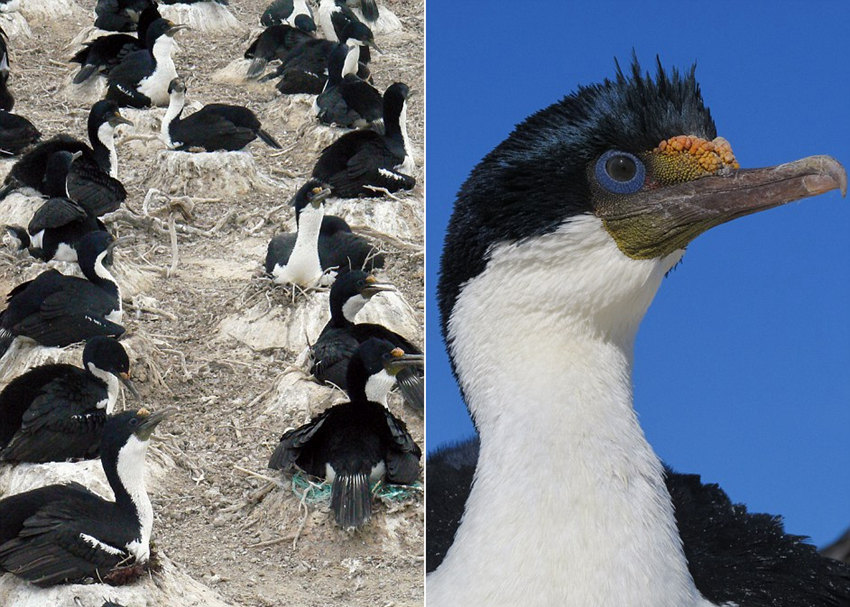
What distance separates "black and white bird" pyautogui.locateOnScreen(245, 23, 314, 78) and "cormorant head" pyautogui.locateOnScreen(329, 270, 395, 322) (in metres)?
1.93

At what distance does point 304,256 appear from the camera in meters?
3.17

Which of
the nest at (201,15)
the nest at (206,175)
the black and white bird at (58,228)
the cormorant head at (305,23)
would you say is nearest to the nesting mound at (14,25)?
the nest at (201,15)

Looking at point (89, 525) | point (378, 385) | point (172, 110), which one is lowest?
point (89, 525)

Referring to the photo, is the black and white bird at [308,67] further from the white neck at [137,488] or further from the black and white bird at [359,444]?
the white neck at [137,488]

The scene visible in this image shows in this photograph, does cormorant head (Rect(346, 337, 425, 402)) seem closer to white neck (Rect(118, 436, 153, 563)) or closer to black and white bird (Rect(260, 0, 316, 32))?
white neck (Rect(118, 436, 153, 563))

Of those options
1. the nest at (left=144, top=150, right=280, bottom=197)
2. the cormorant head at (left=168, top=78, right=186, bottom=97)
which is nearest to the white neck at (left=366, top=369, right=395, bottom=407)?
the nest at (left=144, top=150, right=280, bottom=197)

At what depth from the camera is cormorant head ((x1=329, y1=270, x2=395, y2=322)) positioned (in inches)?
113

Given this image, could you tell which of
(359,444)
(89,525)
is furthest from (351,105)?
(89,525)

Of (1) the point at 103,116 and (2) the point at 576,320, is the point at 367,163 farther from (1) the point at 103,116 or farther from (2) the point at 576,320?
(2) the point at 576,320

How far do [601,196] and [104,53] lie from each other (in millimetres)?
3602

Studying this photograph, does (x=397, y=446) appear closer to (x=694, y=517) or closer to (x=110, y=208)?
(x=694, y=517)

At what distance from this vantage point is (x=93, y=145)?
3.80m

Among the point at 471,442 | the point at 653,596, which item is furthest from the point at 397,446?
the point at 653,596

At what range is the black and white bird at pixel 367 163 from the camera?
3586 millimetres
